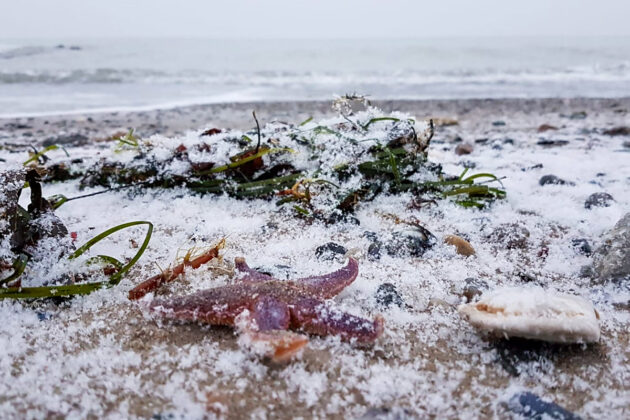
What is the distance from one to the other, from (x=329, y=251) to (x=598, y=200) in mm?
1844

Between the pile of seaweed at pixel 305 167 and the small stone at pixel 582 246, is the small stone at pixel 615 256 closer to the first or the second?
the small stone at pixel 582 246

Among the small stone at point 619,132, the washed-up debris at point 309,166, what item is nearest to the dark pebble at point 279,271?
the washed-up debris at point 309,166

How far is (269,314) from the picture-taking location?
148 cm

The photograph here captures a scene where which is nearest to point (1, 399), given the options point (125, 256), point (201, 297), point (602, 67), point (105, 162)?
point (201, 297)

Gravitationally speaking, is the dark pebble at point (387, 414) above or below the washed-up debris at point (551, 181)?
below

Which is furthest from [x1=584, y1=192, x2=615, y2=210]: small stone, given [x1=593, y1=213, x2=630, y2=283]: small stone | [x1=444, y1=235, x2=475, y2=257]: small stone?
[x1=444, y1=235, x2=475, y2=257]: small stone

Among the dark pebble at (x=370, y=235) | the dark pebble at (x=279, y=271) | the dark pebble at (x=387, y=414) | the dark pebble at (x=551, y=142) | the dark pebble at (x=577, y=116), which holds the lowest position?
the dark pebble at (x=387, y=414)

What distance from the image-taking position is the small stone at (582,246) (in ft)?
7.63

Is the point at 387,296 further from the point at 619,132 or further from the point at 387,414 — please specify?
the point at 619,132

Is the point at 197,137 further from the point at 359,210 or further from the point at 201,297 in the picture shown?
the point at 201,297

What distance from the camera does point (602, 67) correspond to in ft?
67.3

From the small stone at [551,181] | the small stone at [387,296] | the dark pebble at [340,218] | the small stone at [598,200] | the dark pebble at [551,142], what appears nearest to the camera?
the small stone at [387,296]

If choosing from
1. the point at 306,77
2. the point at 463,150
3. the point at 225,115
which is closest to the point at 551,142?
the point at 463,150

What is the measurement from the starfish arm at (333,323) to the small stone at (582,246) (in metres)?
1.39
